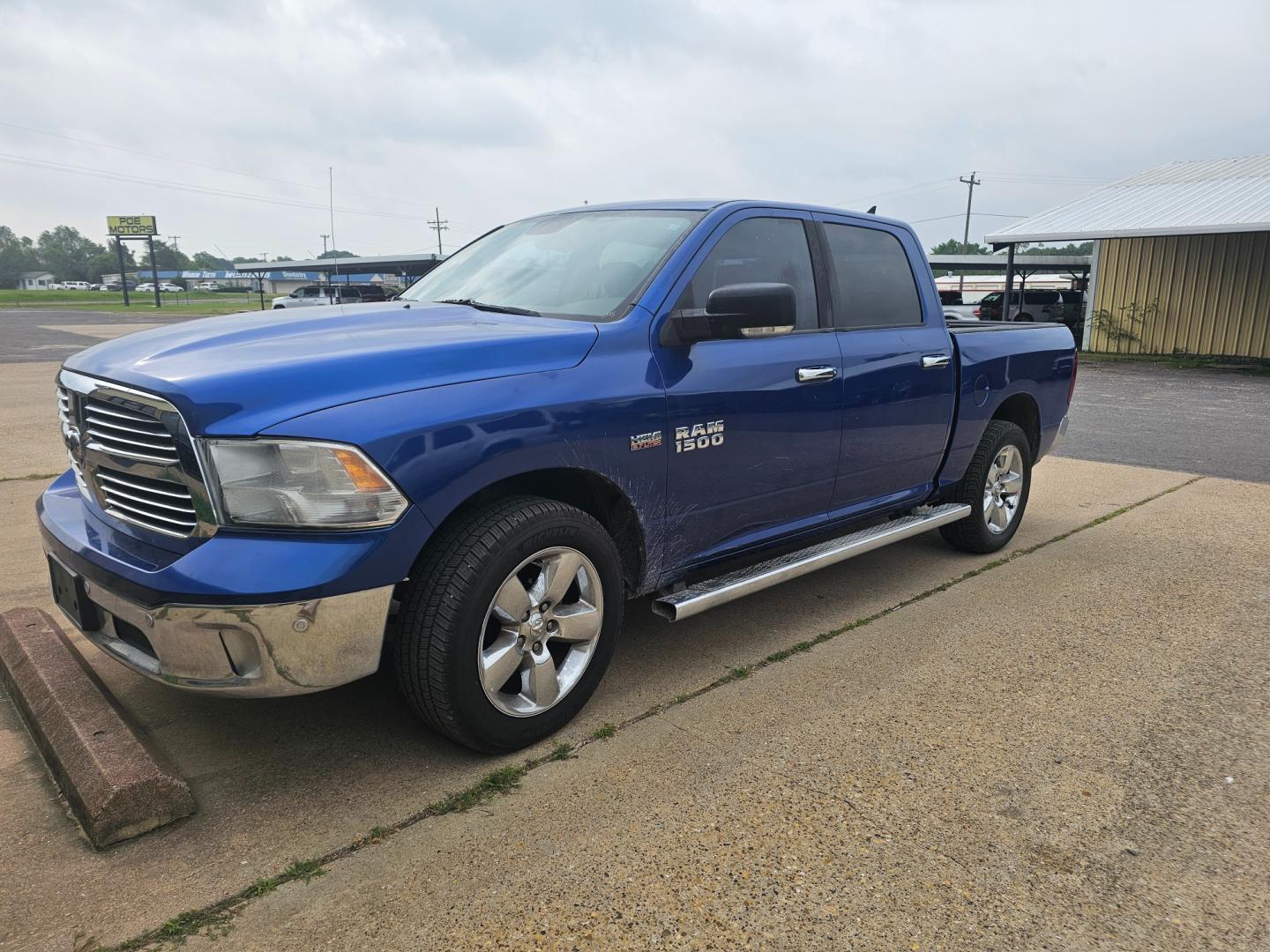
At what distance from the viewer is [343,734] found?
10.2 ft

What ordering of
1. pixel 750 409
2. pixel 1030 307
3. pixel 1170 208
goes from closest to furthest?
1. pixel 750 409
2. pixel 1170 208
3. pixel 1030 307

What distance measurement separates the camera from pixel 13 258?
5955 inches

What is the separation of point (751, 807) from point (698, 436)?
1287 mm

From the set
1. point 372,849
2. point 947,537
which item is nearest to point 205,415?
point 372,849

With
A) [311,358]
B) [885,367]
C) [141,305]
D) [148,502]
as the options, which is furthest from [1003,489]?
[141,305]

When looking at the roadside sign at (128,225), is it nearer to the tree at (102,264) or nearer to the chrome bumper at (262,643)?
the tree at (102,264)

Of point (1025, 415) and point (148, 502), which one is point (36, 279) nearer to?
point (1025, 415)

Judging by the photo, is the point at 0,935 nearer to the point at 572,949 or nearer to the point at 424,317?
the point at 572,949

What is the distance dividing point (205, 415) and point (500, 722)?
125cm

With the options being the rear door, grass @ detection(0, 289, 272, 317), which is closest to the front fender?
the rear door

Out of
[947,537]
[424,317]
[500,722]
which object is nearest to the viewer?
[500,722]

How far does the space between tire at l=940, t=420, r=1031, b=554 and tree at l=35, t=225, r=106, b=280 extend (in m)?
172

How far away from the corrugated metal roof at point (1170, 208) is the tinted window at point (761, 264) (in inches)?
671

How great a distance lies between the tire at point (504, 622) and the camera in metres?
2.66
